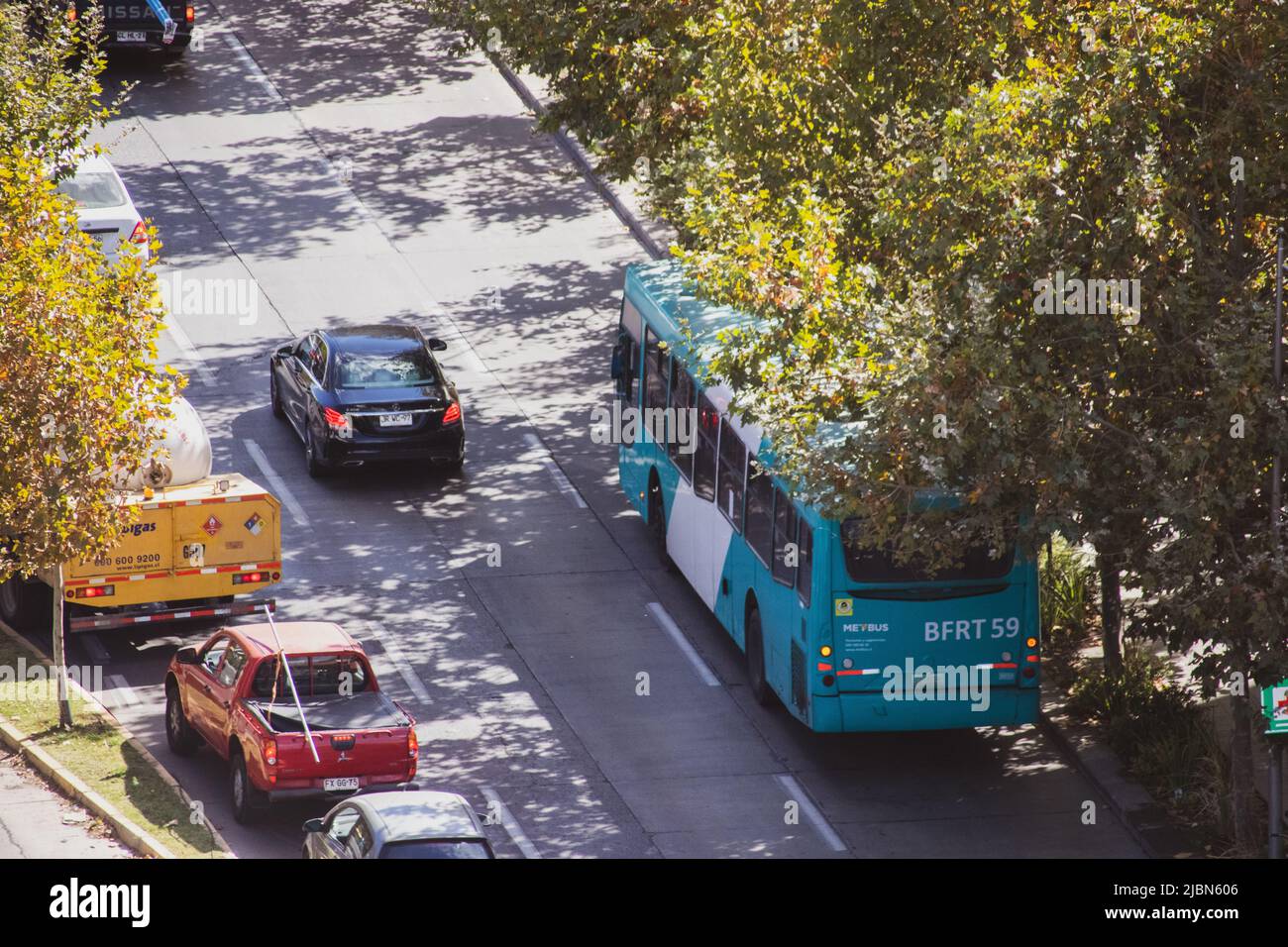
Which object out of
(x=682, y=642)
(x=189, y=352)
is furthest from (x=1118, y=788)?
(x=189, y=352)

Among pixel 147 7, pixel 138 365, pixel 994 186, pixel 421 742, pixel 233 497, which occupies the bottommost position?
pixel 421 742

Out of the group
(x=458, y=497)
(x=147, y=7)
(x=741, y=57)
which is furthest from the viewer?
(x=147, y=7)

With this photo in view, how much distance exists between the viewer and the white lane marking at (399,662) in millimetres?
21719

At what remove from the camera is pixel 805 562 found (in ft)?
64.6

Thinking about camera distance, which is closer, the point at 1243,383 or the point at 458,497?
the point at 1243,383

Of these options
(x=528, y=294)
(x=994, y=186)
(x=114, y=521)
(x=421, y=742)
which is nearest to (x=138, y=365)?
(x=114, y=521)

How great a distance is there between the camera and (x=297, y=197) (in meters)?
36.9

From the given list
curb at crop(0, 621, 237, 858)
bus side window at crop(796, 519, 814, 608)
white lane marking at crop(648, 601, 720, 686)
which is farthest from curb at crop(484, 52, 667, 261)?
curb at crop(0, 621, 237, 858)

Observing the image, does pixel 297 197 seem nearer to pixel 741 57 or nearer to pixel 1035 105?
pixel 741 57

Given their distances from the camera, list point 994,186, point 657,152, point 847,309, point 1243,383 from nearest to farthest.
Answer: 1. point 1243,383
2. point 994,186
3. point 847,309
4. point 657,152

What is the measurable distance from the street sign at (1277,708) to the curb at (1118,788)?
3115 millimetres

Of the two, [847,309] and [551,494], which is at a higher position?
[847,309]

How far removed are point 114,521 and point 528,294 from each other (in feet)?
48.2

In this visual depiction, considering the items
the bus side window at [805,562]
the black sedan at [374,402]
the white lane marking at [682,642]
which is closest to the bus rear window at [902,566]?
the bus side window at [805,562]
